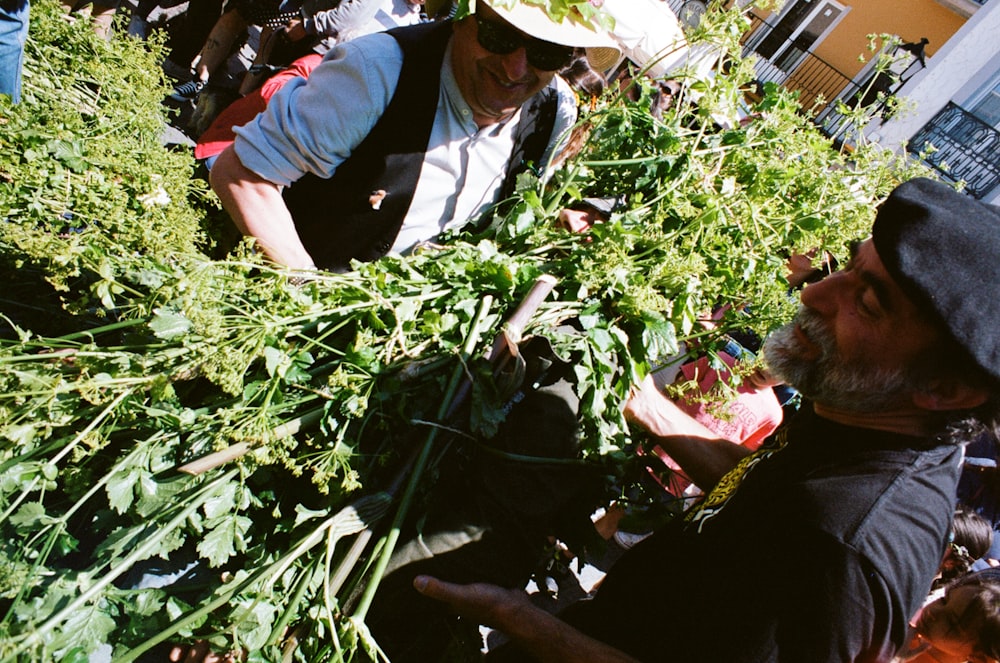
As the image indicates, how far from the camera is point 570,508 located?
1.46 meters

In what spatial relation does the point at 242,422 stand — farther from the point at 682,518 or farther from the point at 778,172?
the point at 778,172

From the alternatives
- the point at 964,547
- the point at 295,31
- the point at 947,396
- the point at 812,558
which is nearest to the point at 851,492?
the point at 812,558

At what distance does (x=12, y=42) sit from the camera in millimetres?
1636

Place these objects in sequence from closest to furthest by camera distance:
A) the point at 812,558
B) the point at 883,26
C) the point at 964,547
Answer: the point at 812,558
the point at 964,547
the point at 883,26

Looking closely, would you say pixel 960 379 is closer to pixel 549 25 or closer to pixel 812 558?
pixel 812 558

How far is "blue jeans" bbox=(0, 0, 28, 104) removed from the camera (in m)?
1.61

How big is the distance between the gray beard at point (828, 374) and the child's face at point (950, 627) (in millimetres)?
1919

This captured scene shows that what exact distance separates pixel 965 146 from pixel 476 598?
15.3 meters

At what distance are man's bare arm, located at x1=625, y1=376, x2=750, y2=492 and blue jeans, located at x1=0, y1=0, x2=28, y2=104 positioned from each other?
220 cm

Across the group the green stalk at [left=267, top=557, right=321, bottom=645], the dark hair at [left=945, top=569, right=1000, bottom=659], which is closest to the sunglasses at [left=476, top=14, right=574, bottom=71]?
the green stalk at [left=267, top=557, right=321, bottom=645]

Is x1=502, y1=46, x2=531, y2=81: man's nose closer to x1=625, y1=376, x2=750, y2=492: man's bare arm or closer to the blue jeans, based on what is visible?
x1=625, y1=376, x2=750, y2=492: man's bare arm

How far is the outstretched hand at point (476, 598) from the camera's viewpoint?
1295 millimetres

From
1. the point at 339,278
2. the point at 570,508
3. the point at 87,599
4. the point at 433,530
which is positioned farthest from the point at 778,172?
the point at 87,599

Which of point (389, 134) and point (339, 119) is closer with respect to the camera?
point (339, 119)
